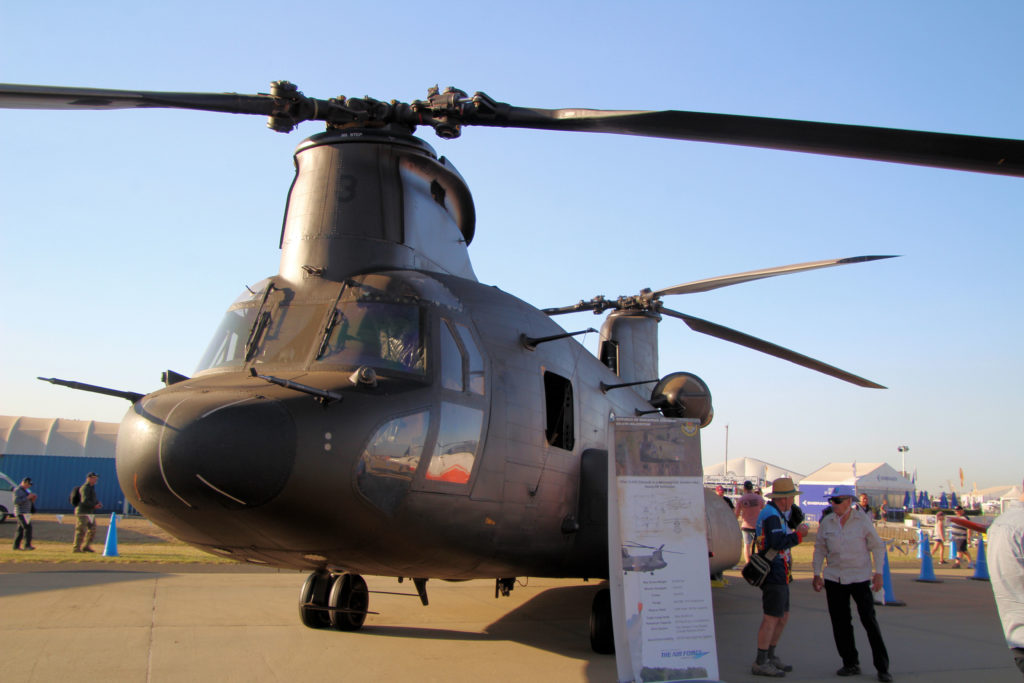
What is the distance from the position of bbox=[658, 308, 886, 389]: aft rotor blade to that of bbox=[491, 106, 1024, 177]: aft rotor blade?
7.41 metres

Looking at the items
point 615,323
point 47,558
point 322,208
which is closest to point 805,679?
point 322,208

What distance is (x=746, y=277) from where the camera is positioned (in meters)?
11.7

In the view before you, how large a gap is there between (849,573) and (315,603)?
17.6 ft

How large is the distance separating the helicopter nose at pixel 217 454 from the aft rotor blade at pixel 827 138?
11.3 feet

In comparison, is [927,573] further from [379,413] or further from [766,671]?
[379,413]

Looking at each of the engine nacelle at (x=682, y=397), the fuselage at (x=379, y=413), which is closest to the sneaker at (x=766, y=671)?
the fuselage at (x=379, y=413)

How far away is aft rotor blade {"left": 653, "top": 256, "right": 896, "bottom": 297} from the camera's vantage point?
9.32 metres

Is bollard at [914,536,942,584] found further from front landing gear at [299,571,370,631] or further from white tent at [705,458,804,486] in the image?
white tent at [705,458,804,486]

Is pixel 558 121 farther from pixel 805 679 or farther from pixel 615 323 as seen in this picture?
pixel 615 323

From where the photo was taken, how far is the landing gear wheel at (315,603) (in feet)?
26.5

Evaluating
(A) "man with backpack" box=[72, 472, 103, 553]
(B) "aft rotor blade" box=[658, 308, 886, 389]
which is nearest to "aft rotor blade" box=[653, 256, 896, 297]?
(B) "aft rotor blade" box=[658, 308, 886, 389]

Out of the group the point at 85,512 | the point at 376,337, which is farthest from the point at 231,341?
the point at 85,512

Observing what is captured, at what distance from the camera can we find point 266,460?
5059 mm

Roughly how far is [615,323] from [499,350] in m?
7.23
